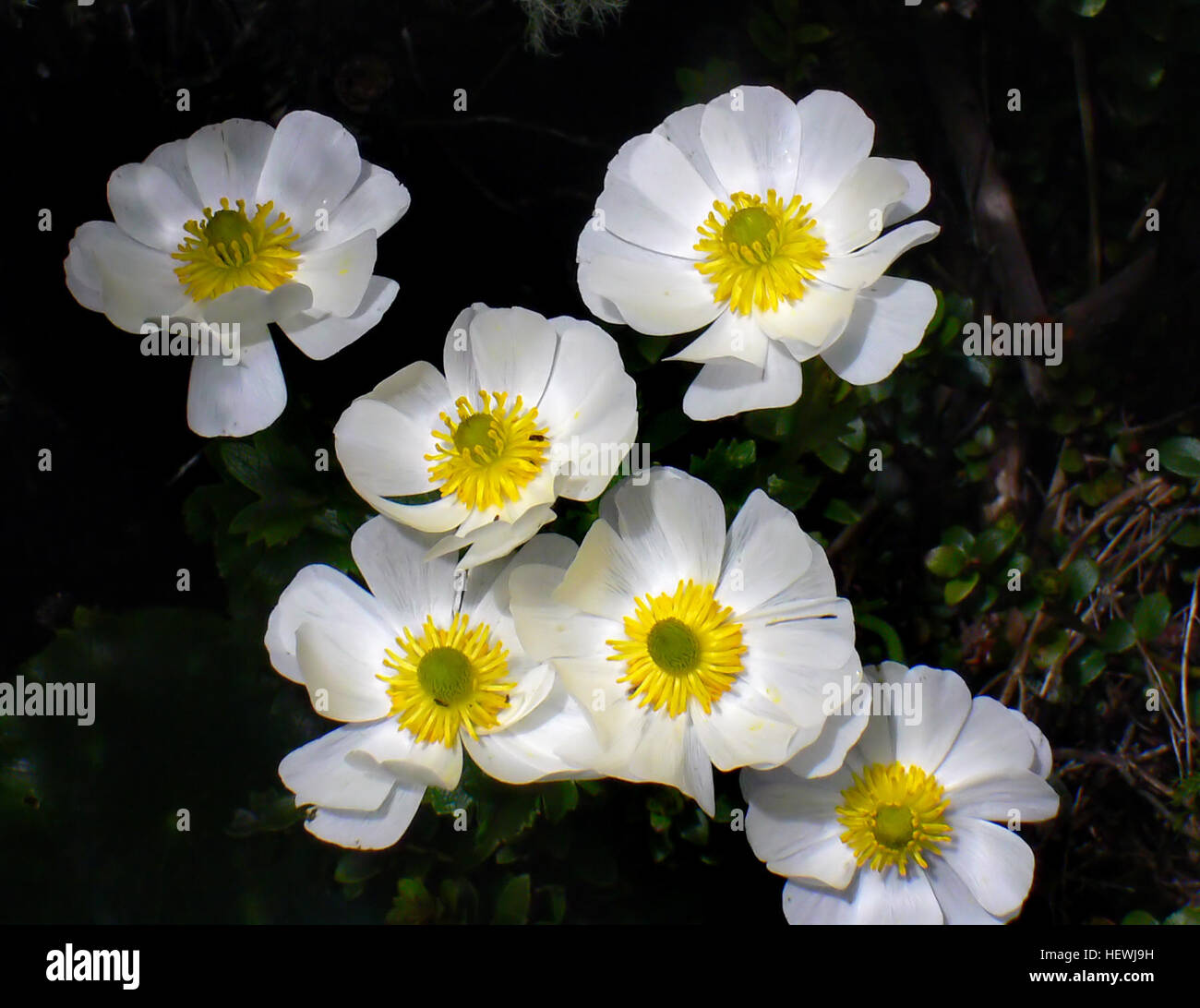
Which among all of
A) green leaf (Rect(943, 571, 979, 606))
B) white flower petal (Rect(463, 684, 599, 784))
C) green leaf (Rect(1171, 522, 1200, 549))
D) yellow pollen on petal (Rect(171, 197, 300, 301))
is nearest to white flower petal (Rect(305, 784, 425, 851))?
white flower petal (Rect(463, 684, 599, 784))

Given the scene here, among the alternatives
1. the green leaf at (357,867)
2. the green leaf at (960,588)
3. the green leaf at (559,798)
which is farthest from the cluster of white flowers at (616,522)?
the green leaf at (960,588)

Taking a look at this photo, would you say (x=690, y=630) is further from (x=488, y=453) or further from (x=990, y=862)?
(x=990, y=862)

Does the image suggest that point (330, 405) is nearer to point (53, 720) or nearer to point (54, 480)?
point (54, 480)

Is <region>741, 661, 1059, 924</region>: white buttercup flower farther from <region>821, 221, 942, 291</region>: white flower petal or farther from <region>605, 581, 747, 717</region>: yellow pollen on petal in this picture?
<region>821, 221, 942, 291</region>: white flower petal

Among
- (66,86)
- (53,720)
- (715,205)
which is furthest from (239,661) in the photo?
(715,205)
